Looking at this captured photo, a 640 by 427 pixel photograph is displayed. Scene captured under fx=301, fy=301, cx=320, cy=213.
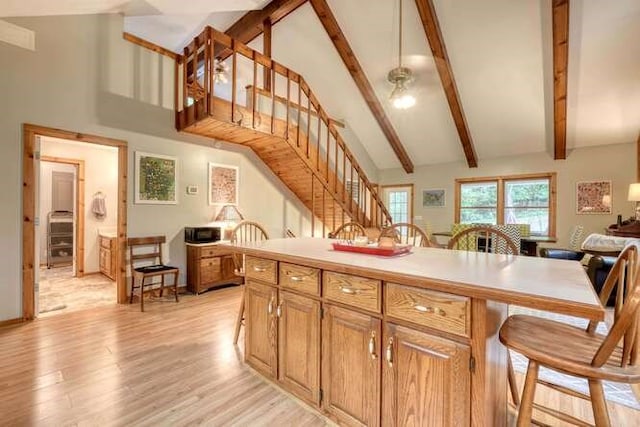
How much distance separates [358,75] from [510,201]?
14.8 ft

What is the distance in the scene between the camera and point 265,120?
4355mm

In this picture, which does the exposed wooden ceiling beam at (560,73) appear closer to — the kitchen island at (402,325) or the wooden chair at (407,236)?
the wooden chair at (407,236)

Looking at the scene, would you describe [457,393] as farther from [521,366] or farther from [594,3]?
[594,3]

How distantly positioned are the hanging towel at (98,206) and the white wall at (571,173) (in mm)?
7498

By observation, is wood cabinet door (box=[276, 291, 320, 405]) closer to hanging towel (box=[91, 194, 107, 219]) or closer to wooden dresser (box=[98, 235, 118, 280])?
wooden dresser (box=[98, 235, 118, 280])

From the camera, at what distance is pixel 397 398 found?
55.6 inches

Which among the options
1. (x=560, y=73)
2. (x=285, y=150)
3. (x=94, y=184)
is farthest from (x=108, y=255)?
(x=560, y=73)

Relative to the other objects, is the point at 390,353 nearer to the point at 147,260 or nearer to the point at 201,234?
the point at 201,234

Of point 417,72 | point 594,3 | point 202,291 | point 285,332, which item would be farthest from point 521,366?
point 417,72

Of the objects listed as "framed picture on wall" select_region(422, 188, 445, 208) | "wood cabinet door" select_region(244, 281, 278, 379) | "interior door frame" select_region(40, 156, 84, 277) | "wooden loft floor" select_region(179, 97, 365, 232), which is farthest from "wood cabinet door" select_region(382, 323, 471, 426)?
"framed picture on wall" select_region(422, 188, 445, 208)

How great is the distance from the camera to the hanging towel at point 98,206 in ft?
18.4

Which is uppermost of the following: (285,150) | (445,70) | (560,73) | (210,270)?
(445,70)

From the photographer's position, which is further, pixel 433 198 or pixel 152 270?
pixel 433 198

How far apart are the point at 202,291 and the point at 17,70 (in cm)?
325
